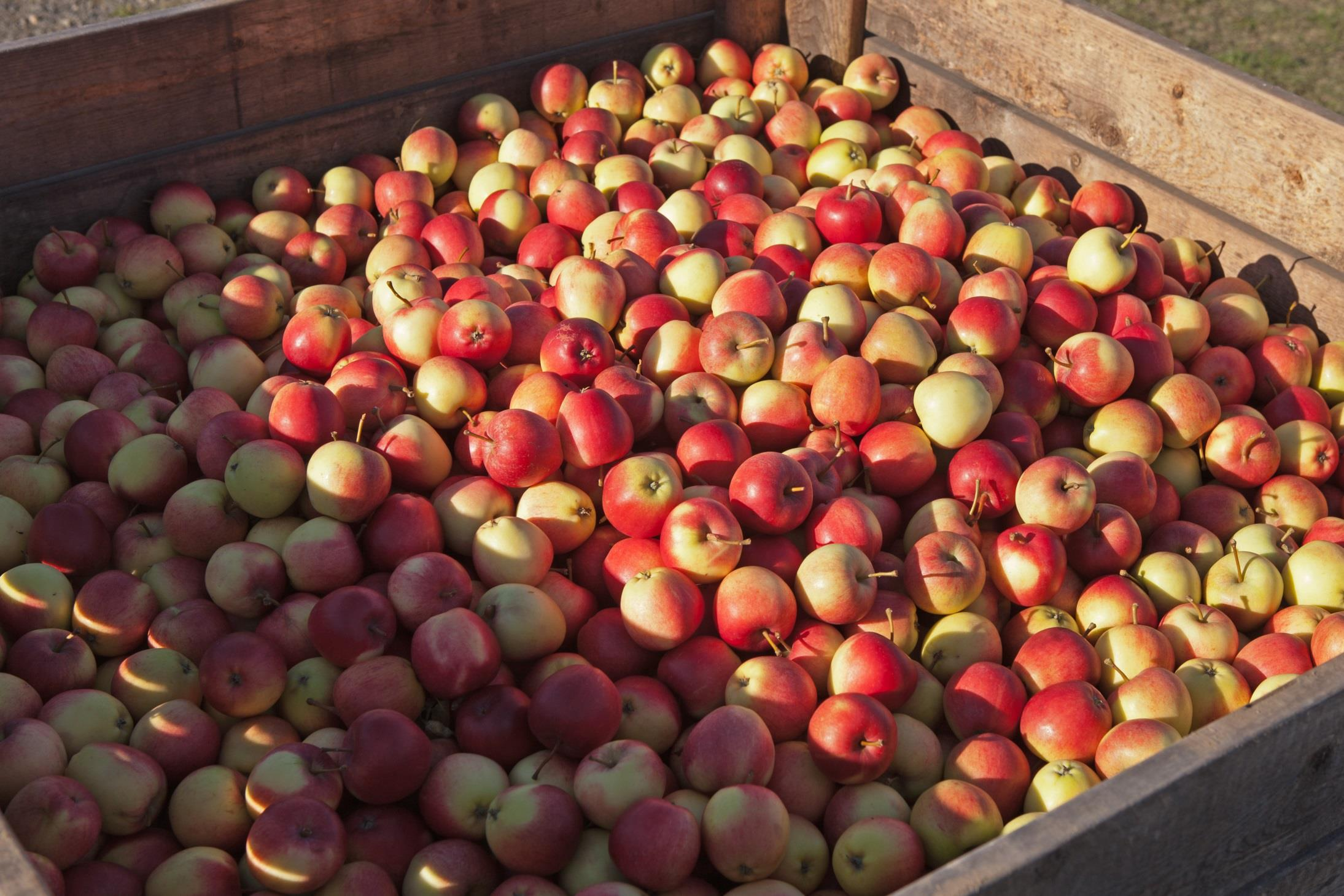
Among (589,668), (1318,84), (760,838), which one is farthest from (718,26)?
(1318,84)

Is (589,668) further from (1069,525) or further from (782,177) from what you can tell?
(782,177)

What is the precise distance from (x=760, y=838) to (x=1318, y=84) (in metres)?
6.53

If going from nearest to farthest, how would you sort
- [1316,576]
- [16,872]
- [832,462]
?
[16,872] → [1316,576] → [832,462]

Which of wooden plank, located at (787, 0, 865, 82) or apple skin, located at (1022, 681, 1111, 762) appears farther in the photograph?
wooden plank, located at (787, 0, 865, 82)

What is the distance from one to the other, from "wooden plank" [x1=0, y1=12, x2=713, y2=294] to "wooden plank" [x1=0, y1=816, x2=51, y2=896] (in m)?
2.40

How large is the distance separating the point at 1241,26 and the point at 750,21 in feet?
14.8

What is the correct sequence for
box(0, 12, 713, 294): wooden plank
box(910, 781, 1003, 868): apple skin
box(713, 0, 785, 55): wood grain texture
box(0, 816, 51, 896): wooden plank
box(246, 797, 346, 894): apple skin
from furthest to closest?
box(713, 0, 785, 55): wood grain texture → box(0, 12, 713, 294): wooden plank → box(910, 781, 1003, 868): apple skin → box(246, 797, 346, 894): apple skin → box(0, 816, 51, 896): wooden plank

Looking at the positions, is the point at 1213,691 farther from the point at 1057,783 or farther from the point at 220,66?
the point at 220,66

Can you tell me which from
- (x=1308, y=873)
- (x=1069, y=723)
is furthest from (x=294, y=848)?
(x=1308, y=873)

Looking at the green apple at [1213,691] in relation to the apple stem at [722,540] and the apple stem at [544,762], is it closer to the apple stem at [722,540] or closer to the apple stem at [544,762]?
the apple stem at [722,540]

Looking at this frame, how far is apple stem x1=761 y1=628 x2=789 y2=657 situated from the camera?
7.76 ft

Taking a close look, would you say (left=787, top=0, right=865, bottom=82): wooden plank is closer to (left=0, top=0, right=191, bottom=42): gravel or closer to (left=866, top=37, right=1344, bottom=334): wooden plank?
(left=866, top=37, right=1344, bottom=334): wooden plank

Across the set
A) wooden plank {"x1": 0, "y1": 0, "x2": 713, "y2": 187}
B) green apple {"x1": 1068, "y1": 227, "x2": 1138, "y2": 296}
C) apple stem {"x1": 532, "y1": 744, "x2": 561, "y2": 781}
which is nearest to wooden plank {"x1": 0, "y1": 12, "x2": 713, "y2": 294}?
wooden plank {"x1": 0, "y1": 0, "x2": 713, "y2": 187}

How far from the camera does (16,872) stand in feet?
4.75
